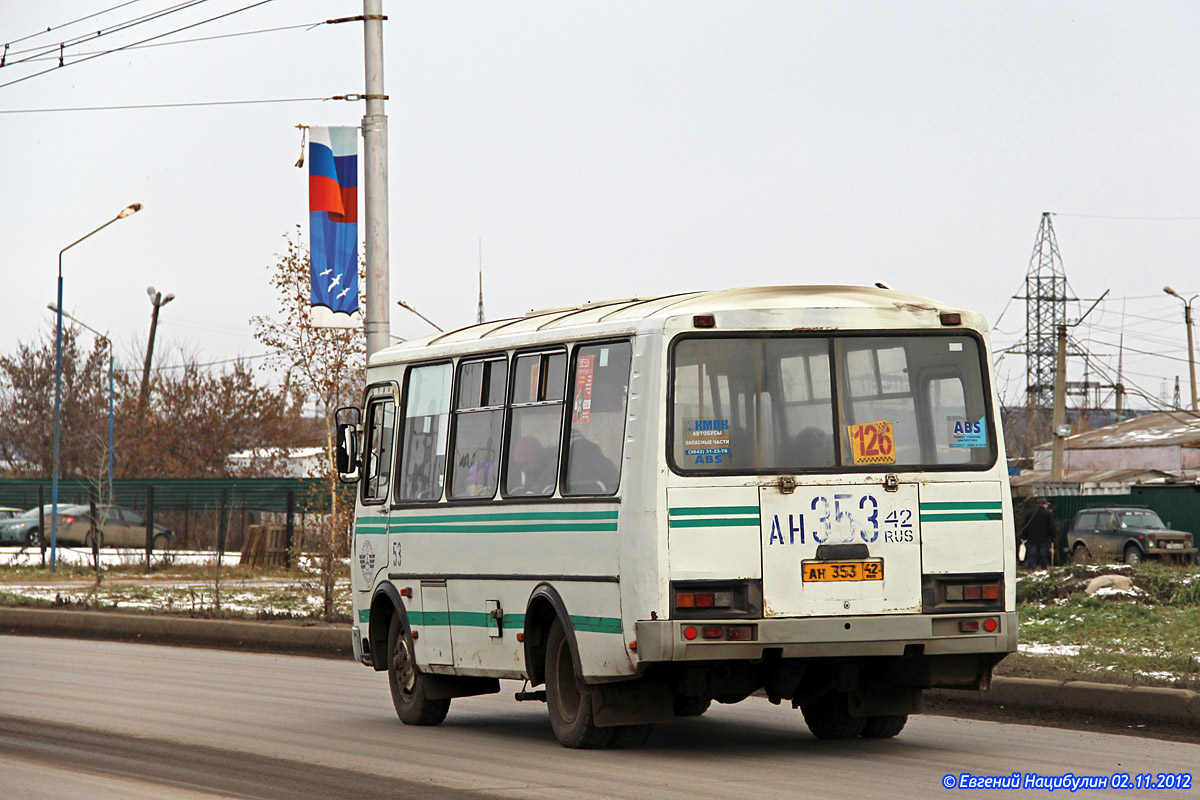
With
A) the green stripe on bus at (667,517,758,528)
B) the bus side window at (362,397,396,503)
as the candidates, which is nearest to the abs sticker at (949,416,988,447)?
the green stripe on bus at (667,517,758,528)

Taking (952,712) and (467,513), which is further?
(952,712)

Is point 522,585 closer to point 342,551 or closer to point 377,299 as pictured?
point 377,299

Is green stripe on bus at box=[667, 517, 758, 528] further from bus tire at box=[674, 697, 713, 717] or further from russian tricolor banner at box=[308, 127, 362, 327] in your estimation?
russian tricolor banner at box=[308, 127, 362, 327]

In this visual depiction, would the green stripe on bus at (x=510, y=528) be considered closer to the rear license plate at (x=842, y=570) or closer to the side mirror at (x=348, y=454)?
the side mirror at (x=348, y=454)

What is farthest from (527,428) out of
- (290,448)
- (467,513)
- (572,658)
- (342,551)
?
(290,448)

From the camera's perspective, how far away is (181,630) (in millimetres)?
23312

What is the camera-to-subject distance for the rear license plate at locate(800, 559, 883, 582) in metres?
9.90

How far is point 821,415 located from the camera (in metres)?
10.2

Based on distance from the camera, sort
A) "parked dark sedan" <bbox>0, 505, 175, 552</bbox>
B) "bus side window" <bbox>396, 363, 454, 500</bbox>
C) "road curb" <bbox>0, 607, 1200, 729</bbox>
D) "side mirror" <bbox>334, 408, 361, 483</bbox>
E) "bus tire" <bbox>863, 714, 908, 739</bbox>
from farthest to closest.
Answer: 1. "parked dark sedan" <bbox>0, 505, 175, 552</bbox>
2. "side mirror" <bbox>334, 408, 361, 483</bbox>
3. "bus side window" <bbox>396, 363, 454, 500</bbox>
4. "road curb" <bbox>0, 607, 1200, 729</bbox>
5. "bus tire" <bbox>863, 714, 908, 739</bbox>

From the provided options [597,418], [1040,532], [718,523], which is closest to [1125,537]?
[1040,532]

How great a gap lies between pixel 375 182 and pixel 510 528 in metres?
8.20

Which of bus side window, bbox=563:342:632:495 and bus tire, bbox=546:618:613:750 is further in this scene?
bus tire, bbox=546:618:613:750

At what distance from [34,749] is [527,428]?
390 centimetres

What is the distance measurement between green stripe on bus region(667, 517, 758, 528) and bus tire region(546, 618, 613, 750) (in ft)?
4.33
